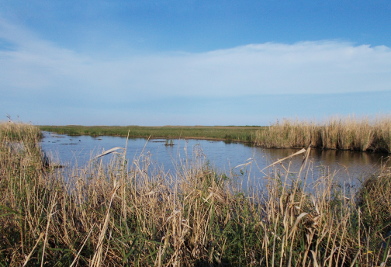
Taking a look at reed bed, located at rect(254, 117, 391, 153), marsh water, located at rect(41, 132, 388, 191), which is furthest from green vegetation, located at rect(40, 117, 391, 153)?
marsh water, located at rect(41, 132, 388, 191)

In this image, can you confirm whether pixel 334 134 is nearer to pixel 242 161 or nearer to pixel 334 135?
pixel 334 135

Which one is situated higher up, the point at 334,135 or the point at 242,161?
the point at 334,135

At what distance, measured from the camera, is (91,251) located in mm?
3146

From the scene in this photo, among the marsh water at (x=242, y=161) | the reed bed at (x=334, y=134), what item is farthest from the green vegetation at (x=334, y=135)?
the marsh water at (x=242, y=161)

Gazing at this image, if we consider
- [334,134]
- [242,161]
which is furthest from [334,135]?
[242,161]

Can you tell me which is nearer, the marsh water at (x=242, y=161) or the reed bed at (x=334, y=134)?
the marsh water at (x=242, y=161)

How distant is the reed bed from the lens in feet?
55.4

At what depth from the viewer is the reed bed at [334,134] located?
55.4 feet

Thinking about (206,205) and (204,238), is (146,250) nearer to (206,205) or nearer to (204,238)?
(204,238)

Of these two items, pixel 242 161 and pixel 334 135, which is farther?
pixel 334 135

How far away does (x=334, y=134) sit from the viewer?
18844mm

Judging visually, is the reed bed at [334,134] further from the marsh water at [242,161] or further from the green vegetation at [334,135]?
the marsh water at [242,161]

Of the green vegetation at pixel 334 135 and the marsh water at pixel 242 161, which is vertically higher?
the green vegetation at pixel 334 135

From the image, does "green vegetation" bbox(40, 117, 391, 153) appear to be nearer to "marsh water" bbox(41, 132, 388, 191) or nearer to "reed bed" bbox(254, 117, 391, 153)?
"reed bed" bbox(254, 117, 391, 153)
